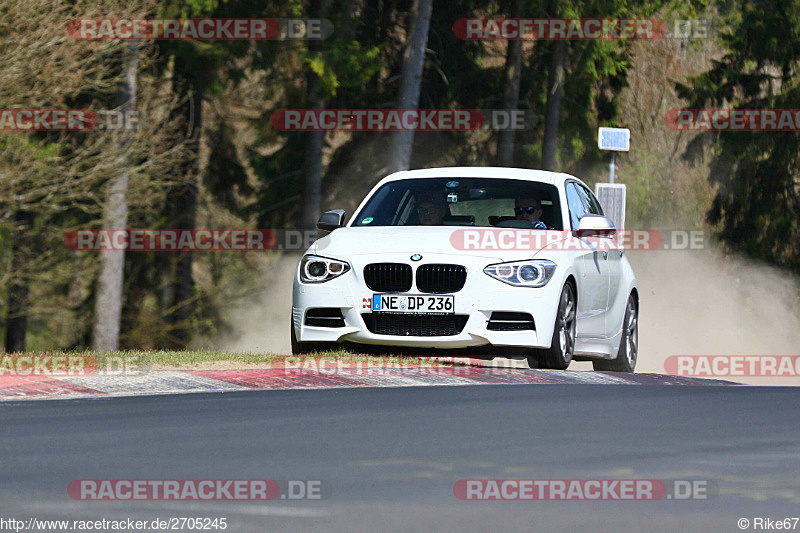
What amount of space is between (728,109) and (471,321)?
29597 mm

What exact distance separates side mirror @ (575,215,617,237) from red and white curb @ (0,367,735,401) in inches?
55.2

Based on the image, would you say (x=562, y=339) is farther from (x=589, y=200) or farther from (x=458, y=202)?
(x=589, y=200)

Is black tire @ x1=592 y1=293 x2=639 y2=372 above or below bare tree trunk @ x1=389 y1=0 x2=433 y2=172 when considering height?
below

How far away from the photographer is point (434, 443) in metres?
8.00

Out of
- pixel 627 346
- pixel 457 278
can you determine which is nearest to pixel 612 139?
pixel 627 346

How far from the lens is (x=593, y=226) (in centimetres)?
1314

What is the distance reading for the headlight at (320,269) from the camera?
1248cm

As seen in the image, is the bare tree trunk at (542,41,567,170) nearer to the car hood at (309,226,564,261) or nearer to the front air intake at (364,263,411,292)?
the car hood at (309,226,564,261)

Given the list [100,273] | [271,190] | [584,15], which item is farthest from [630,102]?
[100,273]

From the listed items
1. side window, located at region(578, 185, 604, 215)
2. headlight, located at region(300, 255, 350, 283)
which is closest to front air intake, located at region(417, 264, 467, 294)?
headlight, located at region(300, 255, 350, 283)

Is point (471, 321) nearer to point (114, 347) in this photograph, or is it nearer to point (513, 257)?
point (513, 257)

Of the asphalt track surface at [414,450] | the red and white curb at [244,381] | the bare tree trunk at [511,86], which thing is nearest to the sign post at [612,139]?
the red and white curb at [244,381]

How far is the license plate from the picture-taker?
482 inches

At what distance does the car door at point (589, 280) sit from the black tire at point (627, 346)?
3.22ft
